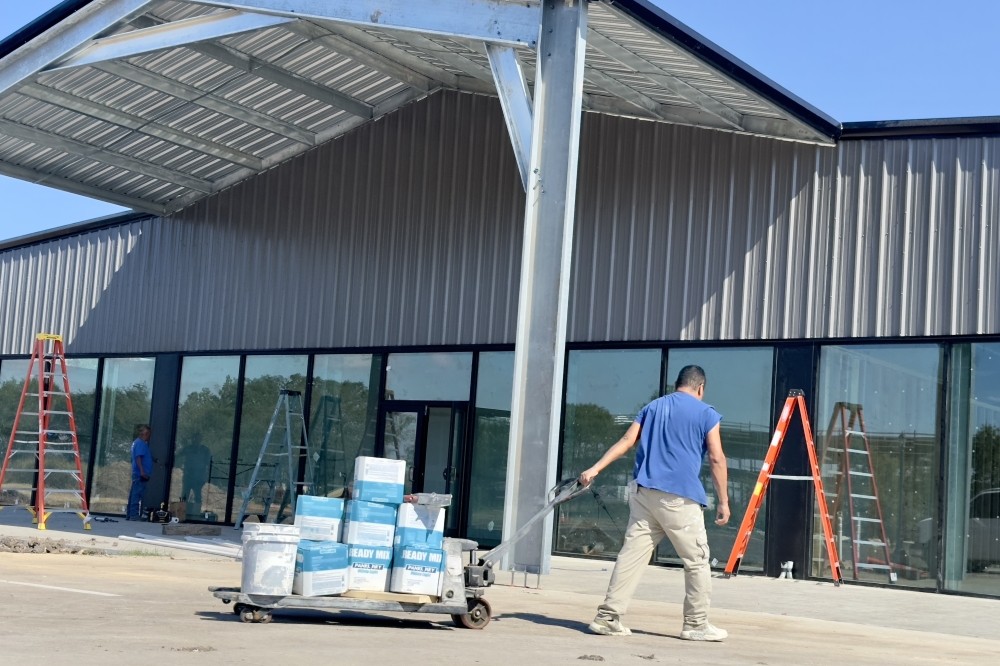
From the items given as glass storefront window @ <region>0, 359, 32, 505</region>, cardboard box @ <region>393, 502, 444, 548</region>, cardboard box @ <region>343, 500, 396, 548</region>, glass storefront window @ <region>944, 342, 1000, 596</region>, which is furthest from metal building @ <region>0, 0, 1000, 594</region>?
cardboard box @ <region>343, 500, 396, 548</region>

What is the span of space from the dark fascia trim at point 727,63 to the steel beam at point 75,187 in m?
11.8

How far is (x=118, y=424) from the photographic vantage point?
21375 millimetres

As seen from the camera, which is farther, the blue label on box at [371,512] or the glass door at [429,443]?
the glass door at [429,443]

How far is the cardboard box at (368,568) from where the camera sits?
7383 mm

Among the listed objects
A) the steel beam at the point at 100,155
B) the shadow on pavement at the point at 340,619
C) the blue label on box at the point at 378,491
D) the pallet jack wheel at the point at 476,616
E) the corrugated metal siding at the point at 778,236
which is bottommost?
the shadow on pavement at the point at 340,619

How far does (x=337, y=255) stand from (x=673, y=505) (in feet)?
39.4

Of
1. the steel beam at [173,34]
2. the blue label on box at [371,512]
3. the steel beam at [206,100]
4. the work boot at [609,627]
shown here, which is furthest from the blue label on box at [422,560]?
the steel beam at [206,100]

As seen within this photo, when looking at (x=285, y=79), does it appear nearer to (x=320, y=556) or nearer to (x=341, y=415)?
(x=341, y=415)

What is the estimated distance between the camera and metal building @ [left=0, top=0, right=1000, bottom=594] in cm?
1227

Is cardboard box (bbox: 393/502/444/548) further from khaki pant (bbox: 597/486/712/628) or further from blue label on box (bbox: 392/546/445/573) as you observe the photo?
khaki pant (bbox: 597/486/712/628)

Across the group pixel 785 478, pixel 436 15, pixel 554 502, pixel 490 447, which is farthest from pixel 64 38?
pixel 785 478

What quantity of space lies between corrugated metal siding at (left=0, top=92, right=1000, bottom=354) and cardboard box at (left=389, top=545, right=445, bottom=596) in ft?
25.2

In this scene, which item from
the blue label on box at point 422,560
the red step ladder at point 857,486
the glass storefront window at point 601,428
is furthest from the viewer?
the glass storefront window at point 601,428

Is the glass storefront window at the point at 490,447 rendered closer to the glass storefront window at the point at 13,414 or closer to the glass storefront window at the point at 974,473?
the glass storefront window at the point at 974,473
